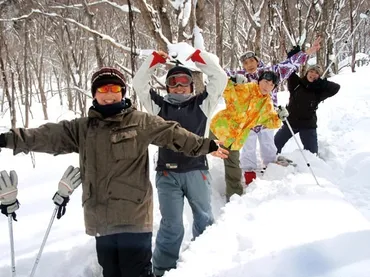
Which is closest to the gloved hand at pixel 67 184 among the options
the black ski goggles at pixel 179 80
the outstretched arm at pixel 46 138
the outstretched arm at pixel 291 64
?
the outstretched arm at pixel 46 138

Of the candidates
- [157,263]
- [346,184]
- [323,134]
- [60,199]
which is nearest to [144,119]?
[60,199]

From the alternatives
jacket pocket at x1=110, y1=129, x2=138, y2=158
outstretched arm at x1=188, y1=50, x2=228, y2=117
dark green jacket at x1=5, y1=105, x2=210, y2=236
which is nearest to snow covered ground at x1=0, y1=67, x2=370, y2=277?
dark green jacket at x1=5, y1=105, x2=210, y2=236

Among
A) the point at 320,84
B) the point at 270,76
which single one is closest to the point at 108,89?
the point at 270,76

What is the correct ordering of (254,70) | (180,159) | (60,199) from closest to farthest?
(60,199)
(180,159)
(254,70)

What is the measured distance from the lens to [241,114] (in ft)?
15.6

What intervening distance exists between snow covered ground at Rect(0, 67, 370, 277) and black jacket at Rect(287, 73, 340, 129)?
2.17 feet

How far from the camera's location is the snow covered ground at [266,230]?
240 cm

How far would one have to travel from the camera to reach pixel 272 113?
4824mm

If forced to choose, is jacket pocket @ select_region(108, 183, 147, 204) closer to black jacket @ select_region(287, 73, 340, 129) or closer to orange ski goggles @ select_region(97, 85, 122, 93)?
orange ski goggles @ select_region(97, 85, 122, 93)

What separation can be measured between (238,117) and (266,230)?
7.06ft

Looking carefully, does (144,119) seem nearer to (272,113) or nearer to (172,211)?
(172,211)

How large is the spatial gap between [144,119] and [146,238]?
0.96 metres

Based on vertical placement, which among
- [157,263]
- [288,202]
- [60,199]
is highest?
[60,199]

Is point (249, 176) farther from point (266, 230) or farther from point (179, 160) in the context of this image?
point (266, 230)
